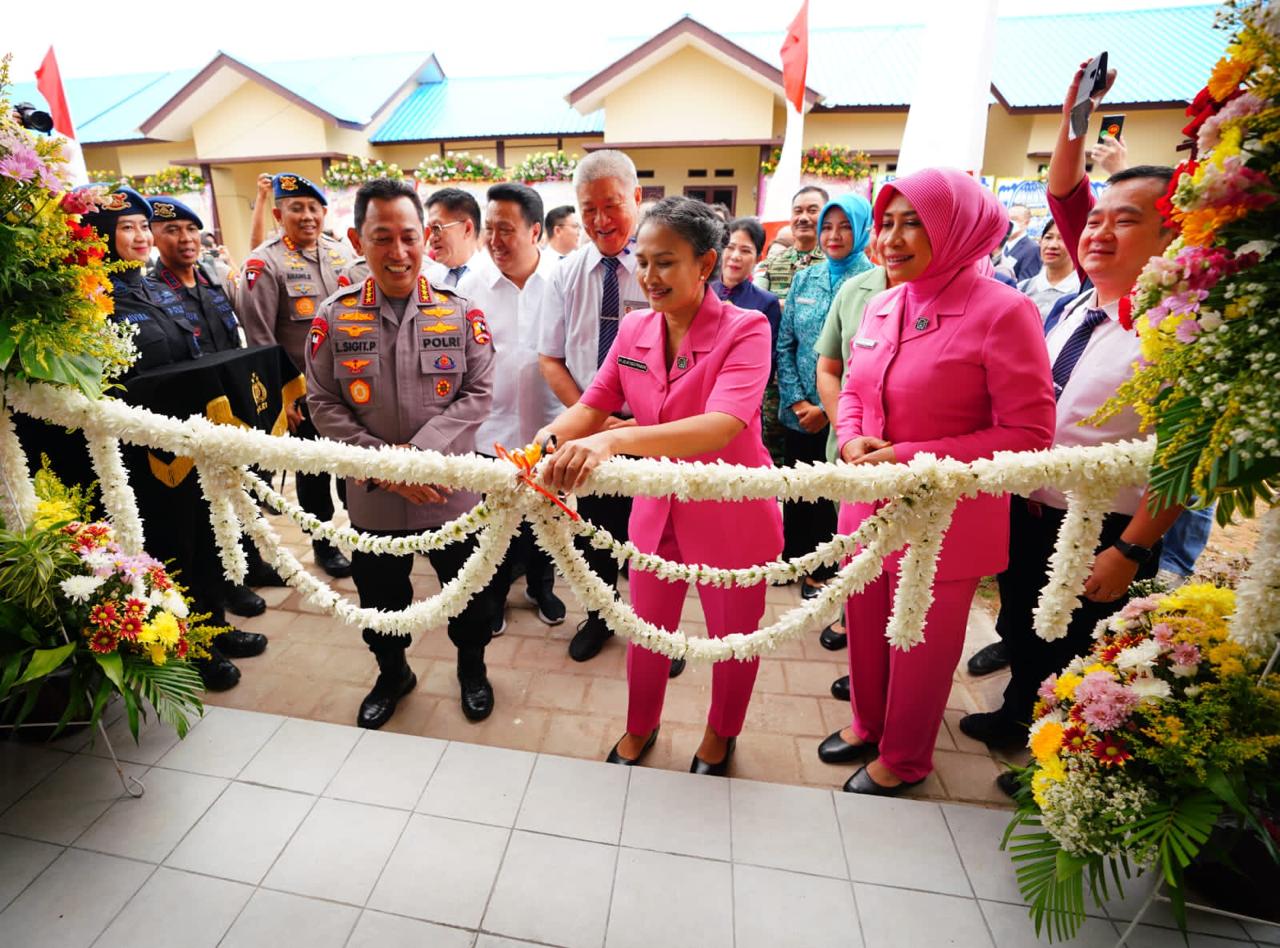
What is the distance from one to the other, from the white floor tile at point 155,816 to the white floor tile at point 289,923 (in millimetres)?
414

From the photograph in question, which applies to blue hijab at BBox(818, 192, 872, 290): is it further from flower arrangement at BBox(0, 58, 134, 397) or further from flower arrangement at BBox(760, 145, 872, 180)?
flower arrangement at BBox(760, 145, 872, 180)

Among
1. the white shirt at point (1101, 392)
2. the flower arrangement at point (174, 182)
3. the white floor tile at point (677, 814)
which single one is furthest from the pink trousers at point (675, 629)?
the flower arrangement at point (174, 182)

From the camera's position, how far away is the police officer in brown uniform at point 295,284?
392cm

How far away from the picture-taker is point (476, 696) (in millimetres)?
2814

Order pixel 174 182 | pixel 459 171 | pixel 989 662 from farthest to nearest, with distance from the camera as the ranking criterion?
1. pixel 174 182
2. pixel 459 171
3. pixel 989 662

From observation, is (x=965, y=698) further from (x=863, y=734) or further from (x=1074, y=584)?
(x=1074, y=584)

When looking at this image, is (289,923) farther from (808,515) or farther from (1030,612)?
(808,515)

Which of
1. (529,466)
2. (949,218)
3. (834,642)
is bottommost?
(834,642)

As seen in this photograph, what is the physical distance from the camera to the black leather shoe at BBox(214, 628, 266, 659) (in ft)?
10.5

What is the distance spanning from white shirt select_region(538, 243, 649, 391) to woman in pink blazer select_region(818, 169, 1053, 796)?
4.19ft

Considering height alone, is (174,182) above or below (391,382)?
above

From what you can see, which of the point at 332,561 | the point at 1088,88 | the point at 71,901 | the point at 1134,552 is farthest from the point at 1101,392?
the point at 332,561

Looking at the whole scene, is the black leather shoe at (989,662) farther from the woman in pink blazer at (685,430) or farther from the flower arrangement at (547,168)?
the flower arrangement at (547,168)

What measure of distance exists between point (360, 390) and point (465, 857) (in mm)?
1683
